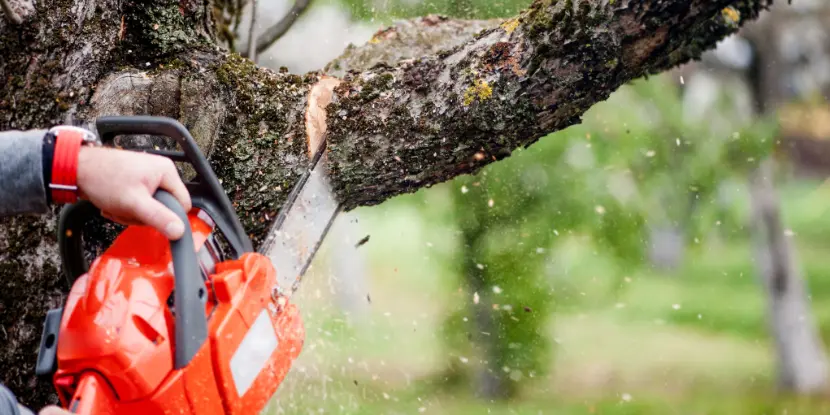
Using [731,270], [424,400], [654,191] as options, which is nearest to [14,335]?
[654,191]

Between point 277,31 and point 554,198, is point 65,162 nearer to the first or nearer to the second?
point 277,31

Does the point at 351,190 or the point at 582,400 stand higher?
the point at 351,190

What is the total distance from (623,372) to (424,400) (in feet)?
10.8

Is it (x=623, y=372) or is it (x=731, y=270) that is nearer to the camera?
(x=623, y=372)

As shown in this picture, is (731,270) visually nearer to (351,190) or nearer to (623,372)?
(623,372)

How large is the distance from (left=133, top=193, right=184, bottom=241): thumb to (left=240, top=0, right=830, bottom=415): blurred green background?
35.6 inches

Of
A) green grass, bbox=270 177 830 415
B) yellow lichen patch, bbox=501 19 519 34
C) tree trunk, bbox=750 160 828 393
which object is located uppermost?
tree trunk, bbox=750 160 828 393

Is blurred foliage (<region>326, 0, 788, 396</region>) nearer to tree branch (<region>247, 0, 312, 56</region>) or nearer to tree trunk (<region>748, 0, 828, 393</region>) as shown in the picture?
tree branch (<region>247, 0, 312, 56</region>)

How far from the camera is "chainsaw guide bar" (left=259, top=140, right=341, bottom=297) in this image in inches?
65.3

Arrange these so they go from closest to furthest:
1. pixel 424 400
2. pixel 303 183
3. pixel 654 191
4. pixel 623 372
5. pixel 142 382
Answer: pixel 142 382, pixel 303 183, pixel 654 191, pixel 424 400, pixel 623 372

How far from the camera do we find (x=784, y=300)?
8641 mm

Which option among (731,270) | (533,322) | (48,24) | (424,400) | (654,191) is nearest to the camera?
(48,24)

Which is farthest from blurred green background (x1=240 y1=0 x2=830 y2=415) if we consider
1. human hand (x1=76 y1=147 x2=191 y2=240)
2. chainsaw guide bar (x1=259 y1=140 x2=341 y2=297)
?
human hand (x1=76 y1=147 x2=191 y2=240)

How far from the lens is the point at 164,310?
1188 mm
